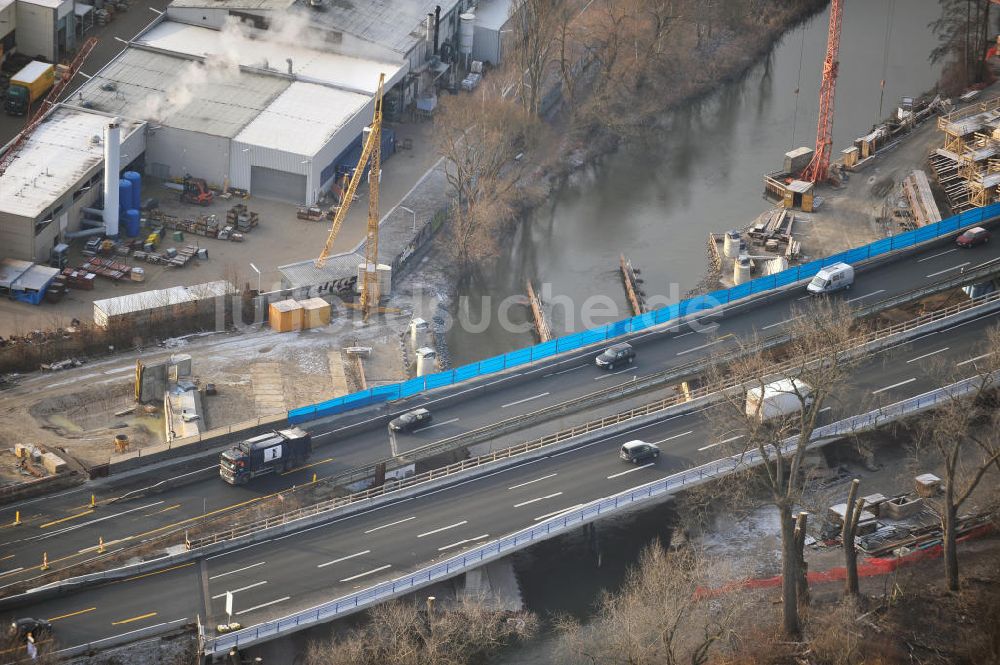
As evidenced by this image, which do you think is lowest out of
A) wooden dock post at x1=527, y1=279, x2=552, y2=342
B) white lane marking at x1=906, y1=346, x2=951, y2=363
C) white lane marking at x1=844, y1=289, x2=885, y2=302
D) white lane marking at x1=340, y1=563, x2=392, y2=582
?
white lane marking at x1=340, y1=563, x2=392, y2=582

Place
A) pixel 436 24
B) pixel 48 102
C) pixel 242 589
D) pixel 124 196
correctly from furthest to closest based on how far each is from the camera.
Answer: pixel 436 24
pixel 48 102
pixel 124 196
pixel 242 589

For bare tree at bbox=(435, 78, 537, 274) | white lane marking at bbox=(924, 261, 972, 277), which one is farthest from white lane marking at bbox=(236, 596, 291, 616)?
white lane marking at bbox=(924, 261, 972, 277)

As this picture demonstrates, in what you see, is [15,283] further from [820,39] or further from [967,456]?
[820,39]

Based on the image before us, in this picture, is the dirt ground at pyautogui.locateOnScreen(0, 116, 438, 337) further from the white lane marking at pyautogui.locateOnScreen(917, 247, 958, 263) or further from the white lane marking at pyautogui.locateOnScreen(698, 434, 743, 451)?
the white lane marking at pyautogui.locateOnScreen(917, 247, 958, 263)

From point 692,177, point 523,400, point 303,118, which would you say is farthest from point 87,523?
point 692,177

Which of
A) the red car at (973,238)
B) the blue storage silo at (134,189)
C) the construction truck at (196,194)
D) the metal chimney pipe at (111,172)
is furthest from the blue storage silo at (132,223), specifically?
the red car at (973,238)

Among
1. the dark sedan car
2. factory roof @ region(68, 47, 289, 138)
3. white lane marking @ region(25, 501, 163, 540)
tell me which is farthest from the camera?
factory roof @ region(68, 47, 289, 138)

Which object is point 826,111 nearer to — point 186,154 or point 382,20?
point 382,20
